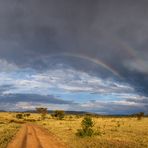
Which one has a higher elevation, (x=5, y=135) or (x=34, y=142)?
(x=5, y=135)

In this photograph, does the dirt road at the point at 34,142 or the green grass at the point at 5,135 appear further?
the green grass at the point at 5,135

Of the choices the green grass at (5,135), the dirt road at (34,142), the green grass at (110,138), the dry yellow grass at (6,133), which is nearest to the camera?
the dirt road at (34,142)

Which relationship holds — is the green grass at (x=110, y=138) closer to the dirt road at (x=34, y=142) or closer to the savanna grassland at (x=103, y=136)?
the savanna grassland at (x=103, y=136)

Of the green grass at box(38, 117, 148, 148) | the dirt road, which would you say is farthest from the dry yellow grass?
the green grass at box(38, 117, 148, 148)

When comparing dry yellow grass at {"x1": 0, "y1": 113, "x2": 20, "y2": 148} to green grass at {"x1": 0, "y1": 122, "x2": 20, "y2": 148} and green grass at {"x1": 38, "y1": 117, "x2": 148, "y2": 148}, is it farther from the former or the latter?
green grass at {"x1": 38, "y1": 117, "x2": 148, "y2": 148}

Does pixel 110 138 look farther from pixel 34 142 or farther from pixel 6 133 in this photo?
pixel 6 133

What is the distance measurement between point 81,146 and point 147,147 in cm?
692

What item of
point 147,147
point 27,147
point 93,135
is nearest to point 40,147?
point 27,147

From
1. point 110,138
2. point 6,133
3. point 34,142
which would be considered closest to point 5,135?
point 6,133

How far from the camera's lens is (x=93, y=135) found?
4397 centimetres

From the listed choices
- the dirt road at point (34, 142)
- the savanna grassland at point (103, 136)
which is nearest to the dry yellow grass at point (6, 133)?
the savanna grassland at point (103, 136)

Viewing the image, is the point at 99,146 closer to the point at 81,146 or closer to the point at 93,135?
the point at 81,146

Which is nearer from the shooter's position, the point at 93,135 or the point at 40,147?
the point at 40,147

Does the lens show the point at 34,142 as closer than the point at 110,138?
Yes
